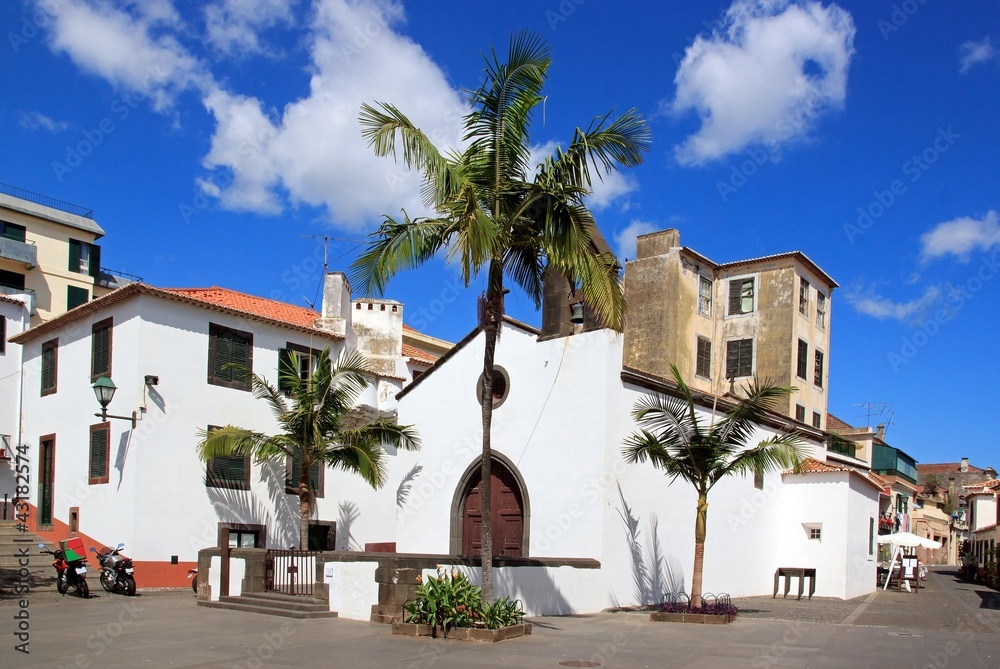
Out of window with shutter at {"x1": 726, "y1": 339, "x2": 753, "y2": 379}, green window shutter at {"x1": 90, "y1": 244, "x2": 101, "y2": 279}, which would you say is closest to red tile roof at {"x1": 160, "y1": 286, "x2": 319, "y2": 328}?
green window shutter at {"x1": 90, "y1": 244, "x2": 101, "y2": 279}

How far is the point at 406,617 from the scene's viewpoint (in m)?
13.3

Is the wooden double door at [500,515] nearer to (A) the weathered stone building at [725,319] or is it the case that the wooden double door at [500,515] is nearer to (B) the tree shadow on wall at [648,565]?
(B) the tree shadow on wall at [648,565]

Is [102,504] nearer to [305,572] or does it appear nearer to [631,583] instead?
[305,572]

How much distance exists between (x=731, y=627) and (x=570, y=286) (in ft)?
26.3

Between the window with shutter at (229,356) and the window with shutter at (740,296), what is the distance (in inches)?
859

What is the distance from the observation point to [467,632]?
12352mm

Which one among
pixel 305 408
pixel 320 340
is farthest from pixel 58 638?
pixel 320 340

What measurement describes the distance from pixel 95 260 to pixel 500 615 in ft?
116

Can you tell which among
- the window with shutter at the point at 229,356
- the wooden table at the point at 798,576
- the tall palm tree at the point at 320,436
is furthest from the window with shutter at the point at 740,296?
the window with shutter at the point at 229,356

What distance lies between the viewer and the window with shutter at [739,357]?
36531mm

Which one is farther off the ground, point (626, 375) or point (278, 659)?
point (626, 375)

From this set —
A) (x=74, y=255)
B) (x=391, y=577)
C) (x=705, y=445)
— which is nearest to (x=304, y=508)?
(x=391, y=577)

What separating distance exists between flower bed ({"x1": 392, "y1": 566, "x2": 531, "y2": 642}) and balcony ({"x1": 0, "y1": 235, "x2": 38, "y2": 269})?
30.3m

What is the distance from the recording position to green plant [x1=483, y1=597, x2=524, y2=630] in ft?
40.8
